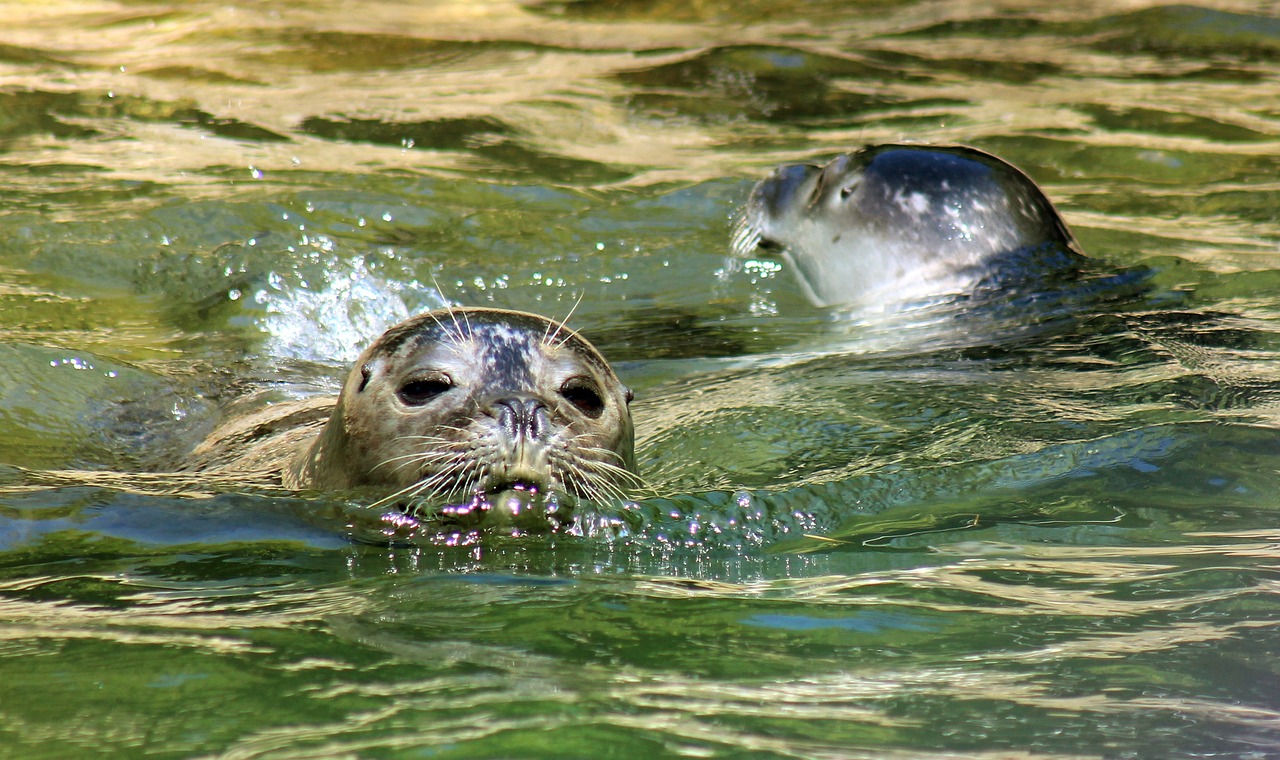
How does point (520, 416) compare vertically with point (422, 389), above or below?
below

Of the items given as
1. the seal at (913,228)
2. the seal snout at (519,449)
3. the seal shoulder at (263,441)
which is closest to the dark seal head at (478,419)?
the seal snout at (519,449)

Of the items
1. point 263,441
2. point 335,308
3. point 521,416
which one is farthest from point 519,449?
point 335,308

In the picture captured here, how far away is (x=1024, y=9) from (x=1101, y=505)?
10.2m

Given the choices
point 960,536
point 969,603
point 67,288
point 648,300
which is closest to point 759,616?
point 969,603

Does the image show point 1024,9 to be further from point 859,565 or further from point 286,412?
point 859,565

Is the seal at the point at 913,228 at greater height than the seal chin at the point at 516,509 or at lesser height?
greater

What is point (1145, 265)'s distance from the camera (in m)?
6.89

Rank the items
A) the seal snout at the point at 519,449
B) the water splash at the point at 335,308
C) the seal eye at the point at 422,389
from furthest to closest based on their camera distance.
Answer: the water splash at the point at 335,308 → the seal eye at the point at 422,389 → the seal snout at the point at 519,449

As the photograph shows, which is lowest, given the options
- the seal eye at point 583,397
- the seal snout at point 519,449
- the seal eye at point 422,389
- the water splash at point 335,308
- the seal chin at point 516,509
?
the seal chin at point 516,509

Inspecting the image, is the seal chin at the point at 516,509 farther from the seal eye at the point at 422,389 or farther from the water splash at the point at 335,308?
the water splash at the point at 335,308

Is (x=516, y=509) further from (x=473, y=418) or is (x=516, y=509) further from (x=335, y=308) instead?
(x=335, y=308)

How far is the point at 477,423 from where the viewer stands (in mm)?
3455

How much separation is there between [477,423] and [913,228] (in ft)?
12.7

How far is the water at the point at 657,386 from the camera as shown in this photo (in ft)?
7.20
